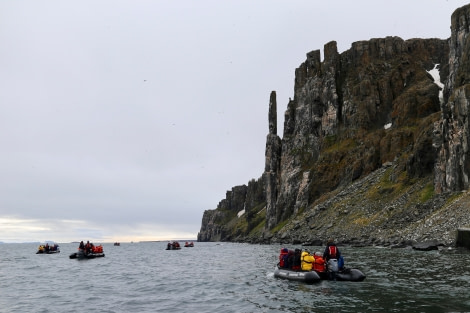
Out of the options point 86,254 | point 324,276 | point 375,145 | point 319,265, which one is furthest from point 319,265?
point 375,145

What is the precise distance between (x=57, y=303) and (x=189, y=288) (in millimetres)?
10414

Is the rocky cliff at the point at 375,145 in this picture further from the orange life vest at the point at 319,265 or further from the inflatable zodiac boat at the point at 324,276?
the orange life vest at the point at 319,265

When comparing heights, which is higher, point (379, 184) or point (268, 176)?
point (268, 176)

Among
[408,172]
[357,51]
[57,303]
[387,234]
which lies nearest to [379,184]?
[408,172]

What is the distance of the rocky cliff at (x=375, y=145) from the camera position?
8525cm

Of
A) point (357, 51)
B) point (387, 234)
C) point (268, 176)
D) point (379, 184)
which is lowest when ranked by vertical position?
point (387, 234)

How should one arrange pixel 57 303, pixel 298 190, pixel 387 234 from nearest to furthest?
pixel 57 303, pixel 387 234, pixel 298 190

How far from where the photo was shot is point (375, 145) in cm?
13175

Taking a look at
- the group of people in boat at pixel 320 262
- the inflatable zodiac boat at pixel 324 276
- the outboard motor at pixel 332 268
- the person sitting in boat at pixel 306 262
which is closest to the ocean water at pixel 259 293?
the inflatable zodiac boat at pixel 324 276

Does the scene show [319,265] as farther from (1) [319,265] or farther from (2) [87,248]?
(2) [87,248]

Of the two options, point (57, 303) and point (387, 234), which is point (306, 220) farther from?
point (57, 303)

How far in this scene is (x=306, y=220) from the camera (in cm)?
12219

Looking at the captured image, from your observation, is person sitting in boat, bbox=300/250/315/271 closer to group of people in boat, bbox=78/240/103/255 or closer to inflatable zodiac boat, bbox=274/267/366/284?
inflatable zodiac boat, bbox=274/267/366/284

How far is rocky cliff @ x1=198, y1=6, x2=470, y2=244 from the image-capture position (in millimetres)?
85250
